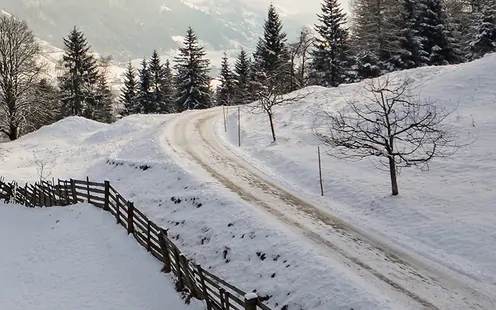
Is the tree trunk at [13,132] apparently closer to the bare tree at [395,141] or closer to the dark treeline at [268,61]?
A: the dark treeline at [268,61]

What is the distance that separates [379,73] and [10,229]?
129 feet

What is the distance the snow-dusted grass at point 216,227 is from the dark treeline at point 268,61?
11.3 m

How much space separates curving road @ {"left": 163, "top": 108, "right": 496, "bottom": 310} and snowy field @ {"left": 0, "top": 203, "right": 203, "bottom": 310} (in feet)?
16.1

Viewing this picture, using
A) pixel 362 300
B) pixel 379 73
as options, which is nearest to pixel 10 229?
pixel 362 300

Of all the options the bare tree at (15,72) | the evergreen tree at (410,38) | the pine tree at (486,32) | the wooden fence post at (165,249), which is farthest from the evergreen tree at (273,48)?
the wooden fence post at (165,249)

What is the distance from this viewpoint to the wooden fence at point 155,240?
10.6 metres

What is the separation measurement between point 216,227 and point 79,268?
526 cm

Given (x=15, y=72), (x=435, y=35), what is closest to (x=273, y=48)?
(x=435, y=35)

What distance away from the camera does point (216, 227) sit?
16.6 meters

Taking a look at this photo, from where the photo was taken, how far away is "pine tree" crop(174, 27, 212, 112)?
5766 cm

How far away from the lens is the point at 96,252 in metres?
16.5

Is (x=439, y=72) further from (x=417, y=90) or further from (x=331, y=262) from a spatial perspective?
(x=331, y=262)

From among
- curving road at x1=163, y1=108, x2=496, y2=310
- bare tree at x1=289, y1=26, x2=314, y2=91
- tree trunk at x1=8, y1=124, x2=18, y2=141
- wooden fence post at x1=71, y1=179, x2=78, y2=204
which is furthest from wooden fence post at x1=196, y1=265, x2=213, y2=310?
bare tree at x1=289, y1=26, x2=314, y2=91

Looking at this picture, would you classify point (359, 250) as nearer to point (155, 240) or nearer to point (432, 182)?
point (432, 182)
